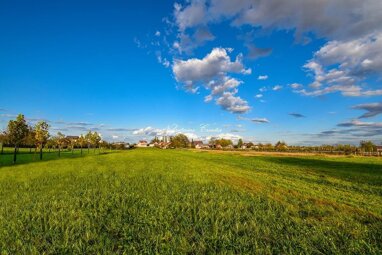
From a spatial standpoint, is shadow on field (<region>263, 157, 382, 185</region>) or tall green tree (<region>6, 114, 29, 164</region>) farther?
tall green tree (<region>6, 114, 29, 164</region>)

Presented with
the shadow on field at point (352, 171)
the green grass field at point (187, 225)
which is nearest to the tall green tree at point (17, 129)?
the green grass field at point (187, 225)

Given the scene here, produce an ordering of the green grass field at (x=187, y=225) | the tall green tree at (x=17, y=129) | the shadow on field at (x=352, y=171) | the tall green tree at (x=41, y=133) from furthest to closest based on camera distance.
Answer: the tall green tree at (x=41, y=133) → the tall green tree at (x=17, y=129) → the shadow on field at (x=352, y=171) → the green grass field at (x=187, y=225)

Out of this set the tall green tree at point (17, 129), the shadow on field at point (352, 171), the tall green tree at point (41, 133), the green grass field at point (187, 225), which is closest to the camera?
the green grass field at point (187, 225)

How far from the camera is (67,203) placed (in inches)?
417

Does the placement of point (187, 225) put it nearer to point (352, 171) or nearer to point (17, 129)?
point (352, 171)

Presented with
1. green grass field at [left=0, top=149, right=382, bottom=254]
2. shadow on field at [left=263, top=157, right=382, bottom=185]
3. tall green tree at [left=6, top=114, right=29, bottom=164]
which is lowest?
shadow on field at [left=263, top=157, right=382, bottom=185]

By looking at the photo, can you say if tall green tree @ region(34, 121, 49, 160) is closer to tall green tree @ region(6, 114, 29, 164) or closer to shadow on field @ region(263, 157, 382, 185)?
tall green tree @ region(6, 114, 29, 164)

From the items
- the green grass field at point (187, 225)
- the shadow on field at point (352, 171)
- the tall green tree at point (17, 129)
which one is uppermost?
the tall green tree at point (17, 129)

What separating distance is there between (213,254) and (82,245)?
292 centimetres

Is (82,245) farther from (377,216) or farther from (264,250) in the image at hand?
(377,216)

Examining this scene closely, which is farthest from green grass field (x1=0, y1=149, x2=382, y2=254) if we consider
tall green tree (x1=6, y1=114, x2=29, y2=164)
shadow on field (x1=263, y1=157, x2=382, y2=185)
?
tall green tree (x1=6, y1=114, x2=29, y2=164)

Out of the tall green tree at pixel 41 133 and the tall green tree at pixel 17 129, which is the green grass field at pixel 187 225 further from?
the tall green tree at pixel 41 133

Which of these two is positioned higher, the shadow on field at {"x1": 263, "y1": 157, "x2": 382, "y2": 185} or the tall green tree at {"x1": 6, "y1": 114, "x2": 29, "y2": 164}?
the tall green tree at {"x1": 6, "y1": 114, "x2": 29, "y2": 164}

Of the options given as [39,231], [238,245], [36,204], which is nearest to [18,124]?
[36,204]
